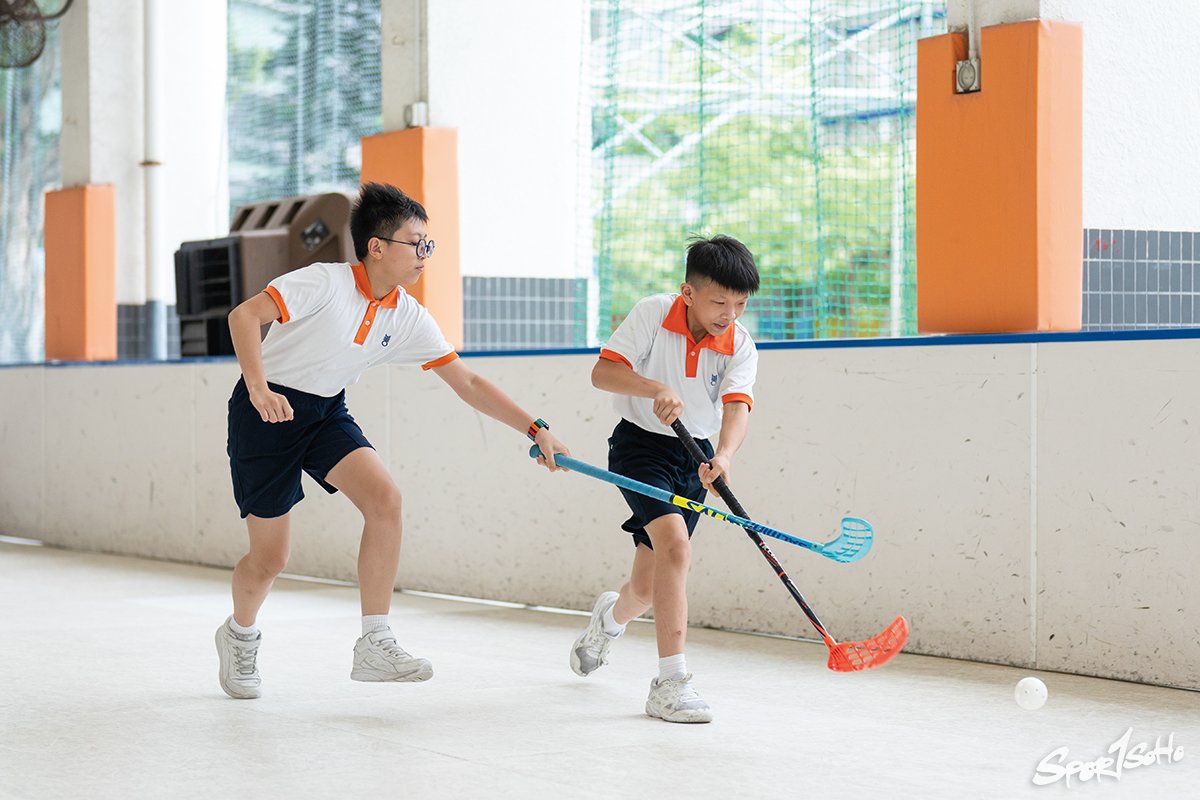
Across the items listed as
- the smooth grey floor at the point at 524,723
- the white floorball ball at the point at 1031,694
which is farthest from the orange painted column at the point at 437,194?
the white floorball ball at the point at 1031,694

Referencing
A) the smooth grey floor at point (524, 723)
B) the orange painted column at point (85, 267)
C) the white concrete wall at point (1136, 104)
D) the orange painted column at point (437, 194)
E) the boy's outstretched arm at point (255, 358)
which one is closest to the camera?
the smooth grey floor at point (524, 723)

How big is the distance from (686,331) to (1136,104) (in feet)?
6.57

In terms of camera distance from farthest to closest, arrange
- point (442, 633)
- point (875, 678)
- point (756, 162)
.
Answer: point (756, 162) < point (442, 633) < point (875, 678)

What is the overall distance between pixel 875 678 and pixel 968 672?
0.93 feet

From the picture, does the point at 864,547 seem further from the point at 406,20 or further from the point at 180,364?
the point at 180,364

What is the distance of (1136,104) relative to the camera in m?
5.02

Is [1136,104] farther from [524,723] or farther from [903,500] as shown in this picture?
[524,723]

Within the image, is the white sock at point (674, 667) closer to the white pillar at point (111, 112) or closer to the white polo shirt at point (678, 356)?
the white polo shirt at point (678, 356)

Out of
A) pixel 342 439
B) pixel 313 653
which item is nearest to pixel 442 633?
pixel 313 653

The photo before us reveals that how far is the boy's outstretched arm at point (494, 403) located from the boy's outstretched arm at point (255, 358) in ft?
→ 1.64

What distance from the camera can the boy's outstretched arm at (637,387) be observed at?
3.67 meters

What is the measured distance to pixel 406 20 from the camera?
6.89 meters

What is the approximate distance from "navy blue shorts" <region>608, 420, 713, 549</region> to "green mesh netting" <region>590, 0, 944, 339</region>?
219 cm

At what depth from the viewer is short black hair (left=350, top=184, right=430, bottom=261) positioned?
388 centimetres
